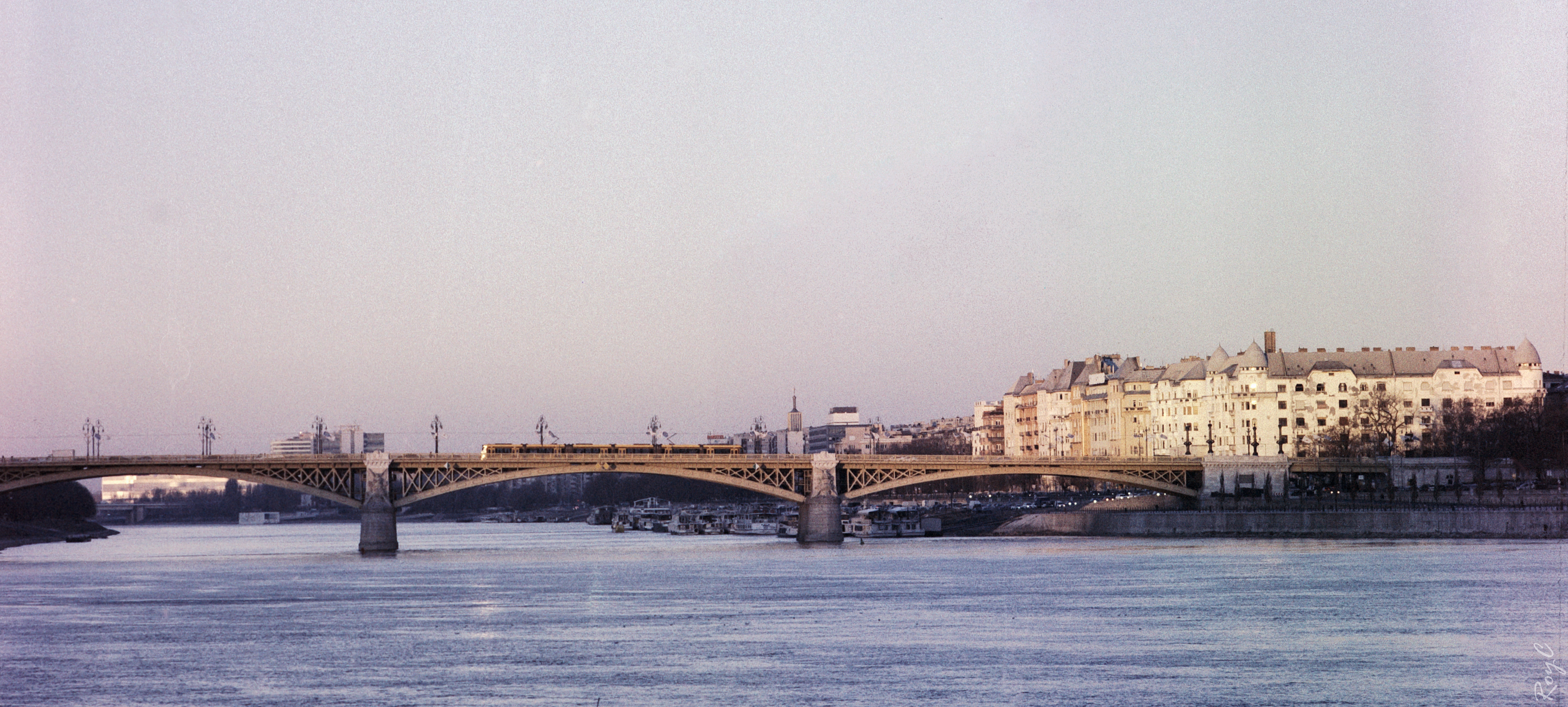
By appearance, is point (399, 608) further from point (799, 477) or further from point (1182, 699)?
point (799, 477)

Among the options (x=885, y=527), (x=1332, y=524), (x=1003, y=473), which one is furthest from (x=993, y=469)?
(x=885, y=527)

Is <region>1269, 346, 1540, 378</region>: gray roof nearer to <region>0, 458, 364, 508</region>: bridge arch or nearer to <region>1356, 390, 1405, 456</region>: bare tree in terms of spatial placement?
<region>1356, 390, 1405, 456</region>: bare tree

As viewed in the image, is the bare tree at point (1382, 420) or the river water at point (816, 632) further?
the bare tree at point (1382, 420)

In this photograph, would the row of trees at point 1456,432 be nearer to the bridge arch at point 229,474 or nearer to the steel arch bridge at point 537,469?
the steel arch bridge at point 537,469

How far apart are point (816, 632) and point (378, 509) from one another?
249 ft

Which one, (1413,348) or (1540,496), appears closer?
(1540,496)

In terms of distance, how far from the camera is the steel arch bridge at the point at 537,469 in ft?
422

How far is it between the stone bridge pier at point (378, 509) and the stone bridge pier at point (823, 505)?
31591 millimetres

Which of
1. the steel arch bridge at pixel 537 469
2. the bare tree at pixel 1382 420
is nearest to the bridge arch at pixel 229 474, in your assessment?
the steel arch bridge at pixel 537 469

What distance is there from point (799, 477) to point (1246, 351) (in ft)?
241

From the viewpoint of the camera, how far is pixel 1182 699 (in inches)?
1965

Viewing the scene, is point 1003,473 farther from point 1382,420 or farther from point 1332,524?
point 1382,420

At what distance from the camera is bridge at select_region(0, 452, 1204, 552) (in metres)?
129

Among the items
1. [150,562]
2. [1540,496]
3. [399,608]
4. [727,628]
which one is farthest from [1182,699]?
[150,562]
